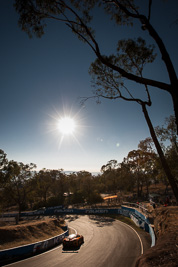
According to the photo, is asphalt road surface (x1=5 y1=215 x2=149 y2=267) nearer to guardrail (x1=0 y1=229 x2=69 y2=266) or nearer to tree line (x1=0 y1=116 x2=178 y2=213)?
guardrail (x1=0 y1=229 x2=69 y2=266)

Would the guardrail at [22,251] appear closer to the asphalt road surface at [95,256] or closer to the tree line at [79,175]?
the asphalt road surface at [95,256]

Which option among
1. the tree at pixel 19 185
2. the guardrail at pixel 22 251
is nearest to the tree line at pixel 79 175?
the tree at pixel 19 185

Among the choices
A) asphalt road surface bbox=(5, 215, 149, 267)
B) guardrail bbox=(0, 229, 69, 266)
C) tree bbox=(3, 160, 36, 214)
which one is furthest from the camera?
tree bbox=(3, 160, 36, 214)

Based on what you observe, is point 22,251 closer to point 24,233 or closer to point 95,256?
point 24,233

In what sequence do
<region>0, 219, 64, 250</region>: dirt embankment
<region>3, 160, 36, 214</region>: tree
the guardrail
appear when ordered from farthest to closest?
<region>3, 160, 36, 214</region>: tree < <region>0, 219, 64, 250</region>: dirt embankment < the guardrail

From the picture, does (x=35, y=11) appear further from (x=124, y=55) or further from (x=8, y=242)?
(x=8, y=242)

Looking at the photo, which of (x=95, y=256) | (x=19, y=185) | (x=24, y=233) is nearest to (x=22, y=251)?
(x=24, y=233)

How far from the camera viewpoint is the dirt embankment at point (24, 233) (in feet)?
55.4

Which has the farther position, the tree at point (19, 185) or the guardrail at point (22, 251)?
the tree at point (19, 185)

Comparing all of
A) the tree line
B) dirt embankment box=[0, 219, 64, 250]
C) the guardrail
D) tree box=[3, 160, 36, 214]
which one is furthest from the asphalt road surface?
tree box=[3, 160, 36, 214]

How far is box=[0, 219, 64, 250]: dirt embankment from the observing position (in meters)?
16.9

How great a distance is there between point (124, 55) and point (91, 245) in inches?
873

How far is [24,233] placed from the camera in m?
19.7

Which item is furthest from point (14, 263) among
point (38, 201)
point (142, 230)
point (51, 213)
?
point (38, 201)
